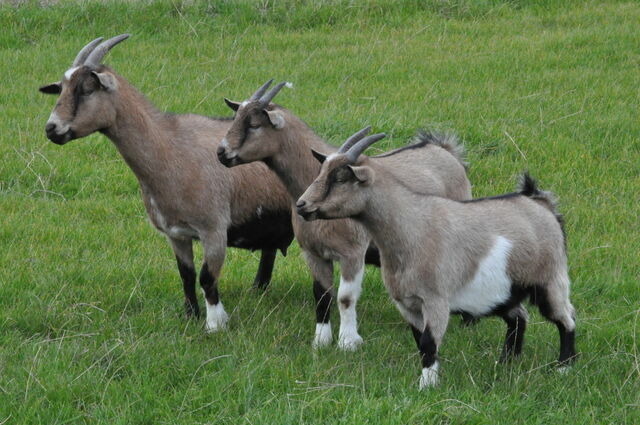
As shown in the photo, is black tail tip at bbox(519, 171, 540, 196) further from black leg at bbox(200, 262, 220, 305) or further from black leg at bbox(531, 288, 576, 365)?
black leg at bbox(200, 262, 220, 305)

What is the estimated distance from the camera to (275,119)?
23.6 ft

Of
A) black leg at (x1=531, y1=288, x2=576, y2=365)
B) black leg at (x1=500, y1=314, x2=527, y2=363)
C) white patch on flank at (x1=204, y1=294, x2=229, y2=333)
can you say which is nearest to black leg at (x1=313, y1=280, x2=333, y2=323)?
white patch on flank at (x1=204, y1=294, x2=229, y2=333)

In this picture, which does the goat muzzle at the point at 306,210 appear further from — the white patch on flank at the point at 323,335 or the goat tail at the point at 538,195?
the goat tail at the point at 538,195

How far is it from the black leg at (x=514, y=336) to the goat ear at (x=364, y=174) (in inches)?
53.0

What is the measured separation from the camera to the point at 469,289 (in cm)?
657

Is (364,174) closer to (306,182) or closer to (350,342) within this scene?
(306,182)

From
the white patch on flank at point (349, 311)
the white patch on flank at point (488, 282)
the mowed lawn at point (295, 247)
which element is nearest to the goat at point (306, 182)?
the white patch on flank at point (349, 311)

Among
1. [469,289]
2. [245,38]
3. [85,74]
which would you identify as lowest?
[245,38]

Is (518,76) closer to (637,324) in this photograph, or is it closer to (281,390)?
(637,324)

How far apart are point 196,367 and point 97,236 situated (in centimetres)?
281

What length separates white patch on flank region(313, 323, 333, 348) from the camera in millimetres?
7393

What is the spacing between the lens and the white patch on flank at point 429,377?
634 cm

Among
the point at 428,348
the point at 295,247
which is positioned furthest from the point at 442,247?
the point at 295,247

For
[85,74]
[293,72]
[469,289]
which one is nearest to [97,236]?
[85,74]
